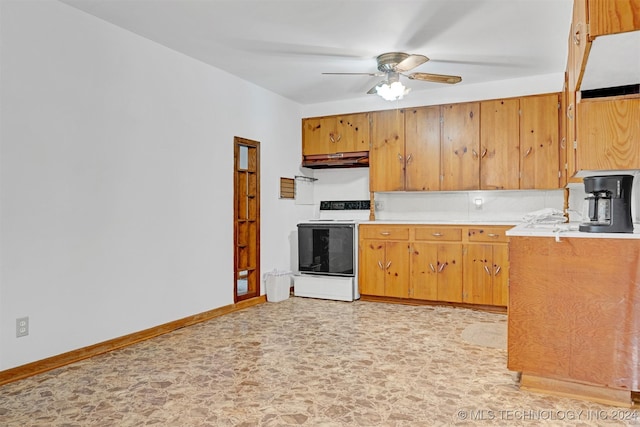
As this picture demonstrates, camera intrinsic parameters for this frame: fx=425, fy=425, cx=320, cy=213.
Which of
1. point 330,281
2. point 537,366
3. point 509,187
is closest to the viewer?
point 537,366

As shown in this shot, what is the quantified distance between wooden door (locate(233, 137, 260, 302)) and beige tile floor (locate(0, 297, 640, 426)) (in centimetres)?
108

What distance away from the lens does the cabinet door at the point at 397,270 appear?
484 centimetres

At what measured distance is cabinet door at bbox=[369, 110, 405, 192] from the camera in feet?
17.1

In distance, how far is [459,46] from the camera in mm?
3744

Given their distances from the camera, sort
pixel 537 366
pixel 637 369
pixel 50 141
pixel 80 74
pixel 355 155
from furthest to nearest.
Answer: pixel 355 155
pixel 80 74
pixel 50 141
pixel 537 366
pixel 637 369

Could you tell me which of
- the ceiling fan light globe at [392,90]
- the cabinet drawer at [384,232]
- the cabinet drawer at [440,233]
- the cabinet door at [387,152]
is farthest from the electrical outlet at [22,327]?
the cabinet door at [387,152]

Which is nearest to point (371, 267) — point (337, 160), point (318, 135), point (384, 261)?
point (384, 261)

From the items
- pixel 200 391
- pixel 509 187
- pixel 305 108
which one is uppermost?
pixel 305 108

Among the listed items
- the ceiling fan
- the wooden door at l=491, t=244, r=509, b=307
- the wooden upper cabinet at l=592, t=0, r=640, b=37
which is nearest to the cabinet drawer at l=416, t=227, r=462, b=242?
the wooden door at l=491, t=244, r=509, b=307

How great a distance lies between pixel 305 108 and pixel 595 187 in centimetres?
404

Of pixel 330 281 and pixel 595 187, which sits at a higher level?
pixel 595 187

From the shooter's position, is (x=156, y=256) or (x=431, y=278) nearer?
(x=156, y=256)

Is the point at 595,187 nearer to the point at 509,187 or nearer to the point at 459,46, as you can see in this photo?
the point at 459,46

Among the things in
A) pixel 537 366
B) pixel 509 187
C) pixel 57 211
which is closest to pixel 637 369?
pixel 537 366
